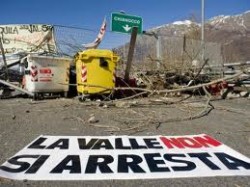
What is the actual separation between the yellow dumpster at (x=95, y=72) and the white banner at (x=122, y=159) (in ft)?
14.4

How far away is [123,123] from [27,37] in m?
11.2

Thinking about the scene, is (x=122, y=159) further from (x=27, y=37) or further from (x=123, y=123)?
(x=27, y=37)

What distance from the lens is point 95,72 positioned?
1085cm

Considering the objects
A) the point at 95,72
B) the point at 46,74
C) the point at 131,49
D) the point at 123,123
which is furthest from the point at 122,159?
the point at 46,74

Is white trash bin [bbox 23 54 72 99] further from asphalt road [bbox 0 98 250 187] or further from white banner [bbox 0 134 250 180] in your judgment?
white banner [bbox 0 134 250 180]

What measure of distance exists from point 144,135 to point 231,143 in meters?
1.35

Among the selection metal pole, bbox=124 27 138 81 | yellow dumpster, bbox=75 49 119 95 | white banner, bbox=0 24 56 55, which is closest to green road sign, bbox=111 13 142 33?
white banner, bbox=0 24 56 55

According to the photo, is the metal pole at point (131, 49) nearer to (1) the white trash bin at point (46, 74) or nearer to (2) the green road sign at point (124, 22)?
(1) the white trash bin at point (46, 74)

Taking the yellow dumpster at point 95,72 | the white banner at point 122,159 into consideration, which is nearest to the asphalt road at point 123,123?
the white banner at point 122,159

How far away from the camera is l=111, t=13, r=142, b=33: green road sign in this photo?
1662 centimetres

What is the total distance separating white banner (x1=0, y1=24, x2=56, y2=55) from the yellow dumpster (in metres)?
5.09

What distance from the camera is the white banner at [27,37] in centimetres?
1587

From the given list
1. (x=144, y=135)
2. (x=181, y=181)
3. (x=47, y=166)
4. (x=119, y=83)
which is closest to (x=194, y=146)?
(x=144, y=135)

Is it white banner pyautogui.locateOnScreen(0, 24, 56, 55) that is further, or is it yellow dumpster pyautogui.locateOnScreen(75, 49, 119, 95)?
white banner pyautogui.locateOnScreen(0, 24, 56, 55)
